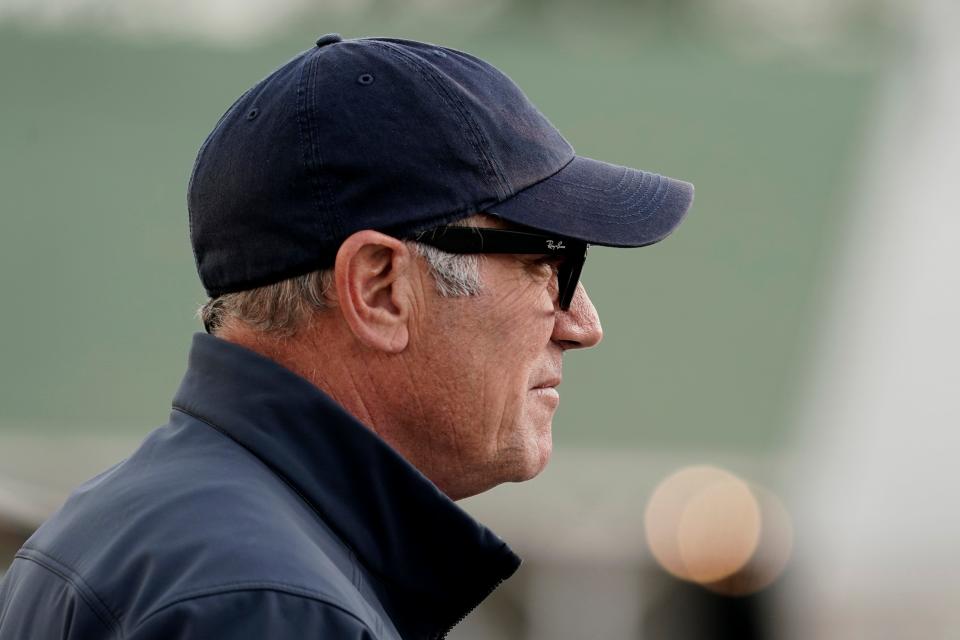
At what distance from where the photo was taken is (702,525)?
232 inches

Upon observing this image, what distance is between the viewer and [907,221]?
267 inches

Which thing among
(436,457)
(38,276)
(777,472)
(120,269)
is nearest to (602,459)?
(777,472)

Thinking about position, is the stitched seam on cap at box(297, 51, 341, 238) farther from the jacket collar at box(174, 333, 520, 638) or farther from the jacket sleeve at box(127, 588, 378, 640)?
the jacket sleeve at box(127, 588, 378, 640)

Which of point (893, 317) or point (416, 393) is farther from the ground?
point (416, 393)

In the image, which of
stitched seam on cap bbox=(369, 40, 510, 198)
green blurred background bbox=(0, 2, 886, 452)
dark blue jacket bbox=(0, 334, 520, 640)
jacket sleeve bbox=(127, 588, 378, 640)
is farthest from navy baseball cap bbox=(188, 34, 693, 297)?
green blurred background bbox=(0, 2, 886, 452)

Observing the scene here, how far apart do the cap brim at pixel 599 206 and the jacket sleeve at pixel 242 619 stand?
58 centimetres

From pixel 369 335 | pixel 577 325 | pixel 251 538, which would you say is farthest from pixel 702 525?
pixel 251 538

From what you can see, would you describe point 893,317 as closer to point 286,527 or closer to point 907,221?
point 907,221

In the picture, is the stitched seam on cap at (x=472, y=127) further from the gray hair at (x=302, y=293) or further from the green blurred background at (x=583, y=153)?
the green blurred background at (x=583, y=153)

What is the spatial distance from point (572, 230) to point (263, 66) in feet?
18.1

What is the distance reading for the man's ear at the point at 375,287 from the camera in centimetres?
140

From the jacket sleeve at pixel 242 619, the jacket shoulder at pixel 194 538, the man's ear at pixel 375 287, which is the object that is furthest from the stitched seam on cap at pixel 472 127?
the jacket sleeve at pixel 242 619

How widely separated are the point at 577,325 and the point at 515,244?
0.69 feet

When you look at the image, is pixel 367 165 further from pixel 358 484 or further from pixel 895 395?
pixel 895 395
